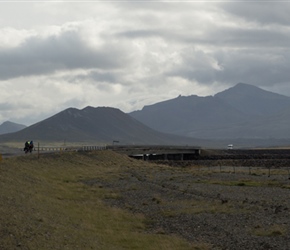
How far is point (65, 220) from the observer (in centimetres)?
3244

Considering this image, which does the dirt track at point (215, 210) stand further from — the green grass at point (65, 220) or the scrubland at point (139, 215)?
the green grass at point (65, 220)

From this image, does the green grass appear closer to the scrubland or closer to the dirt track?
the scrubland

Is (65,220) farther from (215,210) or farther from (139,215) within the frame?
(215,210)

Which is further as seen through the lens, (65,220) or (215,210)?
(215,210)

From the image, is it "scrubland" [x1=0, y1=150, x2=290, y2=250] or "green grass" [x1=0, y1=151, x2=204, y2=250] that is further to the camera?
"scrubland" [x1=0, y1=150, x2=290, y2=250]

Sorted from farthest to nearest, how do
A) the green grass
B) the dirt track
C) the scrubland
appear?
1. the dirt track
2. the scrubland
3. the green grass

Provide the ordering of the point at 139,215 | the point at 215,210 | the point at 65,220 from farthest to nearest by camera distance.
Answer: the point at 215,210 → the point at 139,215 → the point at 65,220

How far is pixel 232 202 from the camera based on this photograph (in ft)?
144

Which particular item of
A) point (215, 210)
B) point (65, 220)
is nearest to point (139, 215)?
point (215, 210)

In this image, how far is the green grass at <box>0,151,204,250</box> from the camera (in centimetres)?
2566

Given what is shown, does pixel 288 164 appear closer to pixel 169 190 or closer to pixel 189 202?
pixel 169 190

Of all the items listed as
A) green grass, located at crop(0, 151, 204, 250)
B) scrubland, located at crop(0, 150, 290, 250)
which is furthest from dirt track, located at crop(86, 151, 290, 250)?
green grass, located at crop(0, 151, 204, 250)

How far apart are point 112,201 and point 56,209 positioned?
34.2 ft

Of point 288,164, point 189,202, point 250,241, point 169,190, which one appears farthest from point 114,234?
point 288,164
